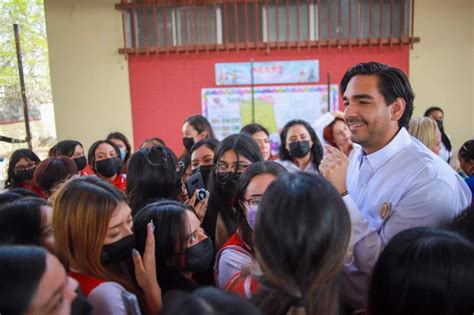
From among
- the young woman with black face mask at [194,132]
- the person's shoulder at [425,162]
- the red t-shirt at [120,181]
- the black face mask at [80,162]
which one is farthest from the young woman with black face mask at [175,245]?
the young woman with black face mask at [194,132]

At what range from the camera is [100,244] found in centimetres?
115

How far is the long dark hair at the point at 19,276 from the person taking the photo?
2.54 feet

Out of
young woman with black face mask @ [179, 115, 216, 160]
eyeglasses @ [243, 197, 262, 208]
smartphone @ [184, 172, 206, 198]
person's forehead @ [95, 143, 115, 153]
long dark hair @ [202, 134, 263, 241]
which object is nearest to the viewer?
eyeglasses @ [243, 197, 262, 208]

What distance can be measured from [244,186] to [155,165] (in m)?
0.70

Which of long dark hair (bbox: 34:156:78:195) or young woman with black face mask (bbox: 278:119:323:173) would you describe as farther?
young woman with black face mask (bbox: 278:119:323:173)

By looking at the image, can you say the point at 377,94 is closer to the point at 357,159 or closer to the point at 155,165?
the point at 357,159

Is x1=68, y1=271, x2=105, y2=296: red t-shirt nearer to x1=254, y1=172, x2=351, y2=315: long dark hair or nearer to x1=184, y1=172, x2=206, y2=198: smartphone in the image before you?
x1=254, y1=172, x2=351, y2=315: long dark hair

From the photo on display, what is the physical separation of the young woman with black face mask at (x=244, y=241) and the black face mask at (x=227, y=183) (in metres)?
0.39

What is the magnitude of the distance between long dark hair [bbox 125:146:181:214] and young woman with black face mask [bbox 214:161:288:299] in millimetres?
605

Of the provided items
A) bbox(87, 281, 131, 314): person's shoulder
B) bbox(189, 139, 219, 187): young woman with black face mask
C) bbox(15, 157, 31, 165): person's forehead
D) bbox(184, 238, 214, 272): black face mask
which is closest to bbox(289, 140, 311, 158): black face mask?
bbox(189, 139, 219, 187): young woman with black face mask

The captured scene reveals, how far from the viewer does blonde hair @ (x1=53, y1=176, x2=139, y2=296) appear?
1.13 meters

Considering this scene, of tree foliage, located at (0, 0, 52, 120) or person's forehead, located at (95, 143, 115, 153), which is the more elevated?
tree foliage, located at (0, 0, 52, 120)

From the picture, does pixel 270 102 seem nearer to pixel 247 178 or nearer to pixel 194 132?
pixel 194 132

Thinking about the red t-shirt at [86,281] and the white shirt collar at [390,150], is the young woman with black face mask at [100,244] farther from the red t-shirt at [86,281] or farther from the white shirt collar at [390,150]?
the white shirt collar at [390,150]
